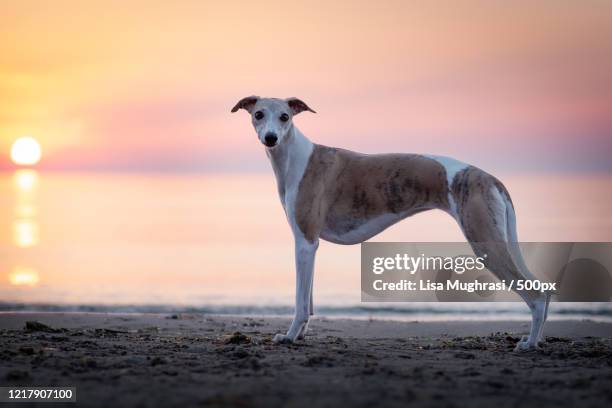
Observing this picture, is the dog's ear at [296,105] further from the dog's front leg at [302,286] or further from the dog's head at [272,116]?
the dog's front leg at [302,286]

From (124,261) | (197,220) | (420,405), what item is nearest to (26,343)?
(420,405)

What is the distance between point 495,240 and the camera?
804cm

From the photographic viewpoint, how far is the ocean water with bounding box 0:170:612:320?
616 inches

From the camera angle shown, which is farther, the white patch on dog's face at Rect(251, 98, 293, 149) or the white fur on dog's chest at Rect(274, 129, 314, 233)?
the white fur on dog's chest at Rect(274, 129, 314, 233)

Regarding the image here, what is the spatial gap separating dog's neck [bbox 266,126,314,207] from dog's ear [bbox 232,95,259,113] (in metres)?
0.52

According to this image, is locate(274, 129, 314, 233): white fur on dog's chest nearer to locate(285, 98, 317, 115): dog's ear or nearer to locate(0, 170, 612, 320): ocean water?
locate(285, 98, 317, 115): dog's ear

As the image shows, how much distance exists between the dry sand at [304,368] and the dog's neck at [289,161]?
66.6 inches

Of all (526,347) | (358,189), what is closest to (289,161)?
(358,189)

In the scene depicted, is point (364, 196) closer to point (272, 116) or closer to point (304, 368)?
point (272, 116)

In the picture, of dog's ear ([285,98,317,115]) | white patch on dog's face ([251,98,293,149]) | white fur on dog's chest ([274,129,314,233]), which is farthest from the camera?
dog's ear ([285,98,317,115])

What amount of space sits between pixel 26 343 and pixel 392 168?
4.15 meters

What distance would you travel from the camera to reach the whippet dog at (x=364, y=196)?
8.07m

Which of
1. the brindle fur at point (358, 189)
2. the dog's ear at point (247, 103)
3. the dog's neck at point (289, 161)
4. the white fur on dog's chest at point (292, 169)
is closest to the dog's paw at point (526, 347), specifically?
the brindle fur at point (358, 189)

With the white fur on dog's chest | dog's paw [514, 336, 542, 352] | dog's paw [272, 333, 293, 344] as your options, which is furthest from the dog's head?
dog's paw [514, 336, 542, 352]
